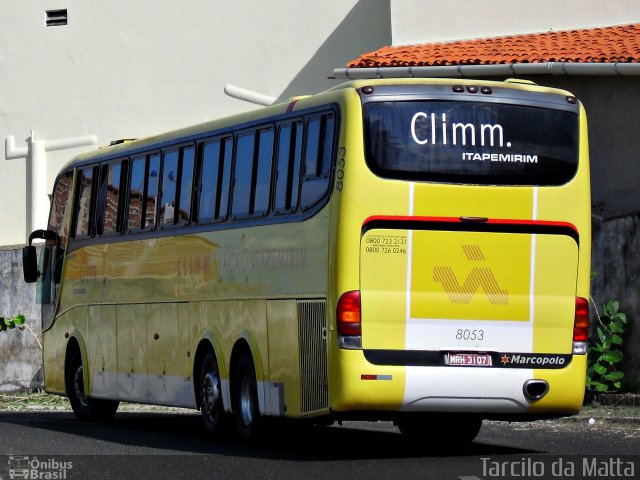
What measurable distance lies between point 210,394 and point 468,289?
12.9 ft

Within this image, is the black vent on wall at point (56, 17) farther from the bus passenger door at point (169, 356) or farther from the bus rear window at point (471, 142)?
the bus rear window at point (471, 142)

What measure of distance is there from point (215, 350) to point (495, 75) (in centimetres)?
999

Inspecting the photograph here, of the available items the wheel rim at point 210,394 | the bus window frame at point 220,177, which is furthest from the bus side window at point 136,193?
the wheel rim at point 210,394

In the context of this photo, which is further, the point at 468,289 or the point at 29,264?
the point at 29,264

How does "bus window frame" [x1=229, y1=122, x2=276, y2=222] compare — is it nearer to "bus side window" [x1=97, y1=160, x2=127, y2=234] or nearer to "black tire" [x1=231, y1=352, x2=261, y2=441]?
"black tire" [x1=231, y1=352, x2=261, y2=441]

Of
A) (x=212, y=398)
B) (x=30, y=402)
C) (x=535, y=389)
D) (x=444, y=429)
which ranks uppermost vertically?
(x=535, y=389)

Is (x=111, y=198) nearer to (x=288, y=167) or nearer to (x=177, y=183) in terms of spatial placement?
(x=177, y=183)

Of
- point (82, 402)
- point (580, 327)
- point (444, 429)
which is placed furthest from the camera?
point (82, 402)

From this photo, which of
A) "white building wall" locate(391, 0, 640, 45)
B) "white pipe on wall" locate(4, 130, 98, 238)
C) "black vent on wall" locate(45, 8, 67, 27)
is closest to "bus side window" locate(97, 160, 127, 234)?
"white building wall" locate(391, 0, 640, 45)

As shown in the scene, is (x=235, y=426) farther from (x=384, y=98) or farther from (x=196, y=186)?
(x=384, y=98)

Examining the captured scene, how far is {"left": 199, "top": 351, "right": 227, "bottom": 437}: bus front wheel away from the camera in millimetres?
17219

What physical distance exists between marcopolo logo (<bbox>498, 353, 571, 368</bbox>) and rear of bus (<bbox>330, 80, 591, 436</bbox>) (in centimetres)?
2

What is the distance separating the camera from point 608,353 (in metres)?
21.3

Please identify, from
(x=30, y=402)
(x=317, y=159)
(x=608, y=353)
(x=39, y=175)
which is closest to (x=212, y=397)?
(x=317, y=159)
